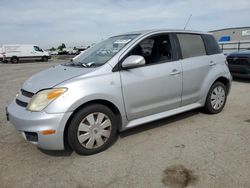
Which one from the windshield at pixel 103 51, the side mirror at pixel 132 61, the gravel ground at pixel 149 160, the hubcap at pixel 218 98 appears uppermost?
the windshield at pixel 103 51

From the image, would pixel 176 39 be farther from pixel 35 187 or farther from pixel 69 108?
pixel 35 187

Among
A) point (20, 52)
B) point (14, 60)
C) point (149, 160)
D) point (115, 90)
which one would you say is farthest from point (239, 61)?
point (14, 60)

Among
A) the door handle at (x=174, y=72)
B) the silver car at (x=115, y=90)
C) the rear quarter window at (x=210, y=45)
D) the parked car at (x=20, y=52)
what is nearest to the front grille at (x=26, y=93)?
the silver car at (x=115, y=90)

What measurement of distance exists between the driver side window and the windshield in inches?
11.2

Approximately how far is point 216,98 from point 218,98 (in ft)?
0.21

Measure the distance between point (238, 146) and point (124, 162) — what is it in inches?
66.0

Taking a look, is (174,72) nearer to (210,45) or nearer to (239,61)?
(210,45)

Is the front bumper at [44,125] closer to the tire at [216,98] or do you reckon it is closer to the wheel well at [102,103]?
the wheel well at [102,103]

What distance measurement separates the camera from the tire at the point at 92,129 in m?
2.99

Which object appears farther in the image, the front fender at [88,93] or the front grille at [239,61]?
the front grille at [239,61]

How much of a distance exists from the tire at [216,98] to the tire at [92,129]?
2.17m

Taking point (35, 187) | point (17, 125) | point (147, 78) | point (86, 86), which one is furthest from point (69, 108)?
point (147, 78)

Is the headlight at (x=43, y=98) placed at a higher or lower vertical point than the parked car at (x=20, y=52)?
lower

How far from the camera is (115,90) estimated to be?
323 centimetres
